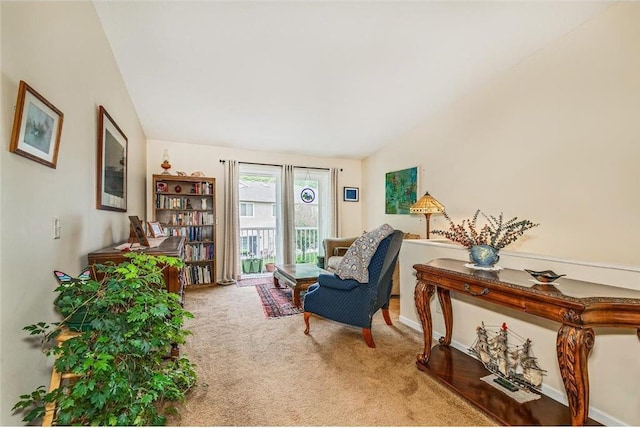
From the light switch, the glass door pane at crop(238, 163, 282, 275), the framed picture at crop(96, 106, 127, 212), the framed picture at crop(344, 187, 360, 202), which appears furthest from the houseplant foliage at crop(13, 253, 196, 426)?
the framed picture at crop(344, 187, 360, 202)

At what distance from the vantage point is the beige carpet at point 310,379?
1.55 metres

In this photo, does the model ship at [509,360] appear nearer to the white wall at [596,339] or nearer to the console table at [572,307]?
the white wall at [596,339]

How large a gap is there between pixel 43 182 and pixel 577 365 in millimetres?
2640

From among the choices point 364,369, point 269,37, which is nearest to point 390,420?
point 364,369

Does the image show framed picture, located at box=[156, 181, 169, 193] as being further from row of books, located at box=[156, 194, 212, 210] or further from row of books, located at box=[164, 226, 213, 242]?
row of books, located at box=[164, 226, 213, 242]

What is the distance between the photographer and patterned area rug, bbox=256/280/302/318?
324cm

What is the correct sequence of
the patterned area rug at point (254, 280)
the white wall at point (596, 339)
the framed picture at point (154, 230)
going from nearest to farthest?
the white wall at point (596, 339) → the framed picture at point (154, 230) → the patterned area rug at point (254, 280)

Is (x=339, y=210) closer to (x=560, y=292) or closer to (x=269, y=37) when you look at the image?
(x=269, y=37)

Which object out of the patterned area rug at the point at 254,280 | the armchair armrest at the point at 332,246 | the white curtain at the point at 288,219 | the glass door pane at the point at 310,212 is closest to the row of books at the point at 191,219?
the patterned area rug at the point at 254,280

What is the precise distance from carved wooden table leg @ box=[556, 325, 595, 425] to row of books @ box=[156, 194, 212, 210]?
4594 millimetres

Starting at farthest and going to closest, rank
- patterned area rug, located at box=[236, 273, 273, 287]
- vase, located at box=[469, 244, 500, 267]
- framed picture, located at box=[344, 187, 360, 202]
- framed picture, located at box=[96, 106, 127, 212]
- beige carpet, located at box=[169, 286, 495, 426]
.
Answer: framed picture, located at box=[344, 187, 360, 202] → patterned area rug, located at box=[236, 273, 273, 287] → framed picture, located at box=[96, 106, 127, 212] → vase, located at box=[469, 244, 500, 267] → beige carpet, located at box=[169, 286, 495, 426]

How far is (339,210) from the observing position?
18.7ft

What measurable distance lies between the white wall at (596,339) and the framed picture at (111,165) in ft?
9.54

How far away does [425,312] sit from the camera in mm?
2107
